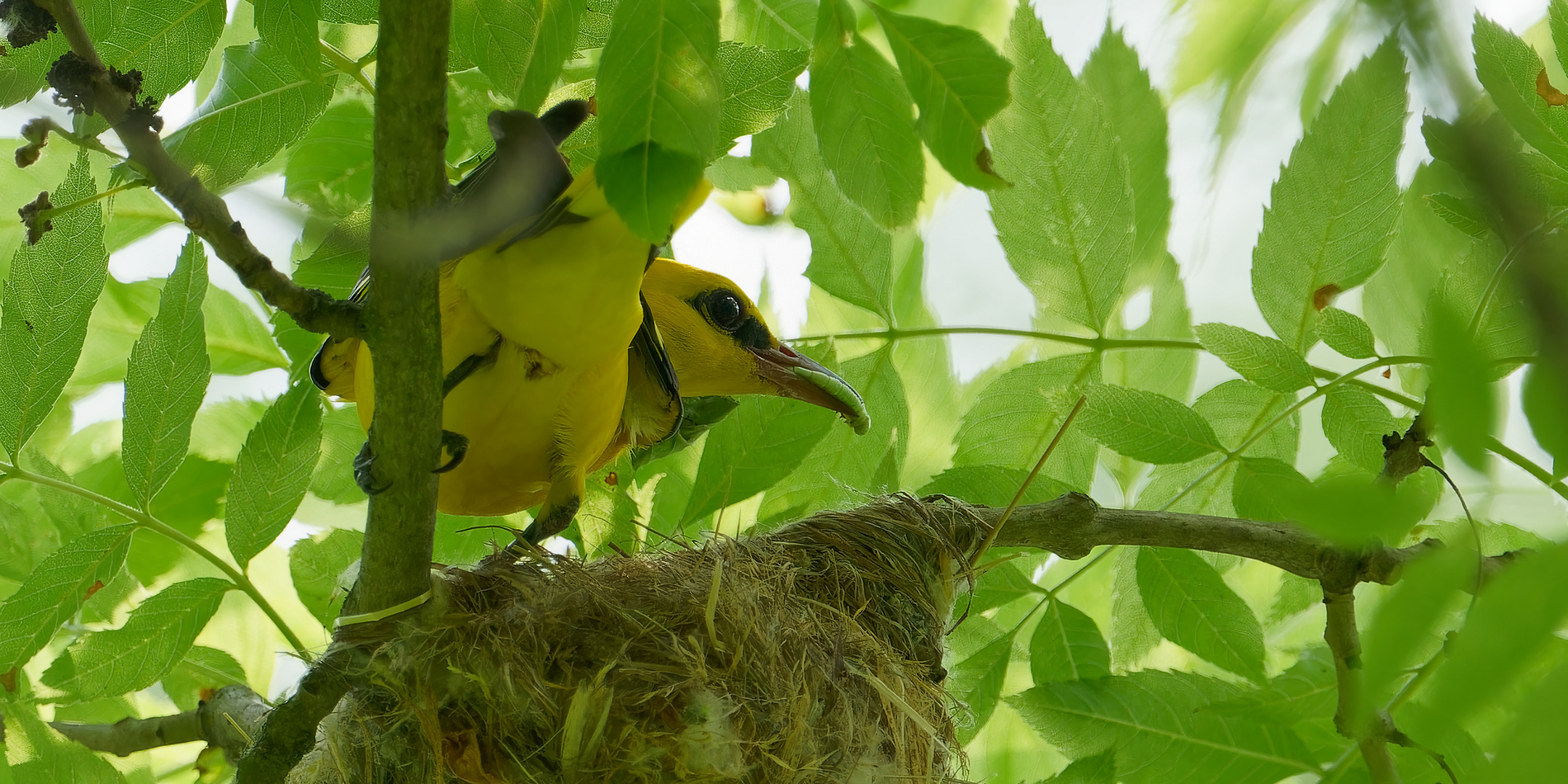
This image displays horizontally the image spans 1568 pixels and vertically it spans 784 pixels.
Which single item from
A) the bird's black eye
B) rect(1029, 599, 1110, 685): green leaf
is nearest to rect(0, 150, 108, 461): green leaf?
the bird's black eye

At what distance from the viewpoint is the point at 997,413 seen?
2.07m

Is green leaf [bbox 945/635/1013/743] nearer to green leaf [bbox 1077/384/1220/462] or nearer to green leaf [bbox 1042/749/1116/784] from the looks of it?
green leaf [bbox 1042/749/1116/784]

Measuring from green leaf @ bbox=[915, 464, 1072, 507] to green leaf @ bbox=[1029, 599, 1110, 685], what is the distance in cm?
22

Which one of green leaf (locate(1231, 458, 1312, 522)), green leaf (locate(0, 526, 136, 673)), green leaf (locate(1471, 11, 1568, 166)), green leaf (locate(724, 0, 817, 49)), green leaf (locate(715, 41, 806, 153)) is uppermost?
green leaf (locate(724, 0, 817, 49))

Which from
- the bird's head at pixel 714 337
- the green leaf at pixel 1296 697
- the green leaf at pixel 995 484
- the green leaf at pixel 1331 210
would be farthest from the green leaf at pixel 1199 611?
the bird's head at pixel 714 337

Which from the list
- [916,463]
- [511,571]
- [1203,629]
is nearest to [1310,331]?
[1203,629]

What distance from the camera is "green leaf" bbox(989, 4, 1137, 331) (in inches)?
71.7

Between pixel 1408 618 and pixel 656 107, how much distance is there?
2.00ft

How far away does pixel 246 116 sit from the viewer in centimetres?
145

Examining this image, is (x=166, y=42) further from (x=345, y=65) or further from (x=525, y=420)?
(x=525, y=420)

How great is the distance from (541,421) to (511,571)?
0.29 meters

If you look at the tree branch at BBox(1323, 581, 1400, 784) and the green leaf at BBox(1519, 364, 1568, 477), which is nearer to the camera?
the green leaf at BBox(1519, 364, 1568, 477)

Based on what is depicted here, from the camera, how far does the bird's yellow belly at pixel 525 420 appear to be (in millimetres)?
1822

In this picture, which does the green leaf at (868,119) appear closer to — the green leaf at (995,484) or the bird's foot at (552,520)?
the green leaf at (995,484)
